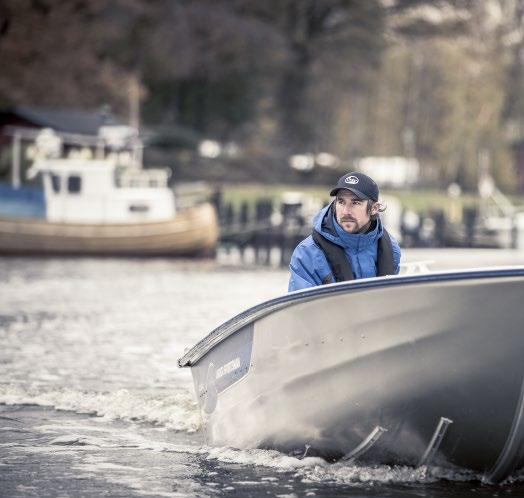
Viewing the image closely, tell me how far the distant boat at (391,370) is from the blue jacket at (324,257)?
45 cm

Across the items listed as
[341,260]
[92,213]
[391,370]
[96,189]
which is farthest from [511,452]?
[92,213]

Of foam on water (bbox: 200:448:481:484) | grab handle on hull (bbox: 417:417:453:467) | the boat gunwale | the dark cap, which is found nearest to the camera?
the boat gunwale

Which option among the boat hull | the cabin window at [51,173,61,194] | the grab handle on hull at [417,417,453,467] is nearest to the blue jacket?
the grab handle on hull at [417,417,453,467]

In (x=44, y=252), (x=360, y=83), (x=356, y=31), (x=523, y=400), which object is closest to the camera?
(x=523, y=400)

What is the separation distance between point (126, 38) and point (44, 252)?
30.4 meters

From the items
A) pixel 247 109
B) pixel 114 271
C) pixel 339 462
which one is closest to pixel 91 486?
pixel 339 462

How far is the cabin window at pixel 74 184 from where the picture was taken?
40.3 meters

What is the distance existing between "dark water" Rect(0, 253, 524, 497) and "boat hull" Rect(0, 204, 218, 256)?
50.7 feet

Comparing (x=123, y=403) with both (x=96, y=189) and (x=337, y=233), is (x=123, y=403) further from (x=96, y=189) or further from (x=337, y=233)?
(x=96, y=189)

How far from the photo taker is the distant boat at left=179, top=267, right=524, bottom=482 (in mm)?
9102

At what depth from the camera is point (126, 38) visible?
68.8m

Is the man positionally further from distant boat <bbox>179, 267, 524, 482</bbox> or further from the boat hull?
the boat hull

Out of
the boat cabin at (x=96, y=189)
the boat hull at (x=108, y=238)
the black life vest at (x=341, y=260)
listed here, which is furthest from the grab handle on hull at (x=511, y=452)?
the boat hull at (x=108, y=238)

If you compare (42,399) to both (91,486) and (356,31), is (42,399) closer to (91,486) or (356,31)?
(91,486)
